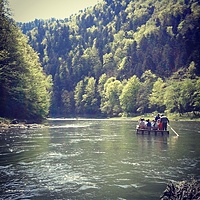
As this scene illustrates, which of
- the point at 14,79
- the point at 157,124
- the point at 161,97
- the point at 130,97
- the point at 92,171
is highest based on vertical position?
the point at 14,79

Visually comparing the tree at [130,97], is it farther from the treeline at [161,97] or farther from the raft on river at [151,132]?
the raft on river at [151,132]

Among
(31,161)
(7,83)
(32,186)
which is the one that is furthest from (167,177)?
(7,83)

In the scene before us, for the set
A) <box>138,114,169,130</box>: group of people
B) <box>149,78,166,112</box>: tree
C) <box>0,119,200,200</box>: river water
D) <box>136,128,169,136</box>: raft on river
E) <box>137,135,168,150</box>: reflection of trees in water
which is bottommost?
<box>0,119,200,200</box>: river water

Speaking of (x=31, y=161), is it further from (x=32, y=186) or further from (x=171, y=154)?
(x=171, y=154)

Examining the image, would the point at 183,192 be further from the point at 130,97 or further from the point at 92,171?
the point at 130,97

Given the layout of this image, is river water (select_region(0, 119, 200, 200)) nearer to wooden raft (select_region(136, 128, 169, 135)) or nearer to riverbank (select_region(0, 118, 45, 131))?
wooden raft (select_region(136, 128, 169, 135))

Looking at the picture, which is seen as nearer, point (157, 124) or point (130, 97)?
point (157, 124)

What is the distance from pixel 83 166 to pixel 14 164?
6884 mm

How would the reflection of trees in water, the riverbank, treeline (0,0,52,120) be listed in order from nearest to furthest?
the reflection of trees in water
the riverbank
treeline (0,0,52,120)

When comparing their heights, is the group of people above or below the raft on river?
above

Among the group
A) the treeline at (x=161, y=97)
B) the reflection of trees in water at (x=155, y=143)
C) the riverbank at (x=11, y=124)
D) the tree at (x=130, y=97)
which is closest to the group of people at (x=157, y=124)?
the reflection of trees in water at (x=155, y=143)

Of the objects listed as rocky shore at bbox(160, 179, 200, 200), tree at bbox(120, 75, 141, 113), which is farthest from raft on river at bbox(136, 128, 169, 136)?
tree at bbox(120, 75, 141, 113)

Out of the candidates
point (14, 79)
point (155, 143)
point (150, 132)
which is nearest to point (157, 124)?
point (150, 132)

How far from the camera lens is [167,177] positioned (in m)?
25.0
